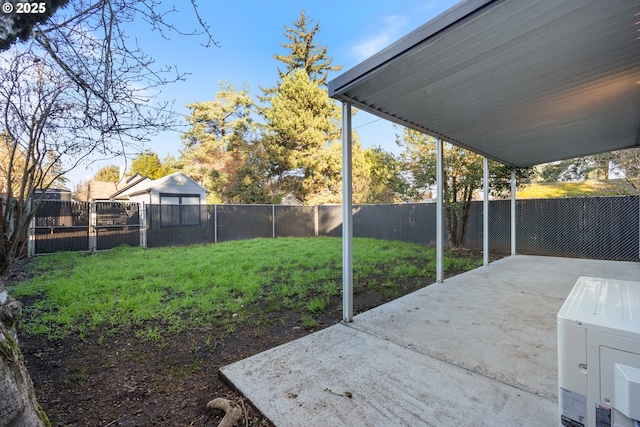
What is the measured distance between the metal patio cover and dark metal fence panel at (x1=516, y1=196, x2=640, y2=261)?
2132 millimetres

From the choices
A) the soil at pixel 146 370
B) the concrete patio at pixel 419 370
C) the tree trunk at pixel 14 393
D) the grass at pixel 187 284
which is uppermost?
the tree trunk at pixel 14 393

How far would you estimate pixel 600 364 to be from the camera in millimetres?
878

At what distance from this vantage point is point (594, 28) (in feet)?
6.23

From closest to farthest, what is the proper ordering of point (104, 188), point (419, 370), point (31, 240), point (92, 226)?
point (419, 370) < point (31, 240) < point (92, 226) < point (104, 188)

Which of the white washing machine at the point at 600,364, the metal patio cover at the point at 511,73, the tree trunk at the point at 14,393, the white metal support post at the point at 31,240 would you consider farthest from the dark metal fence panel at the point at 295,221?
the white washing machine at the point at 600,364

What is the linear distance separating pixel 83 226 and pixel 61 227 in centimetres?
41

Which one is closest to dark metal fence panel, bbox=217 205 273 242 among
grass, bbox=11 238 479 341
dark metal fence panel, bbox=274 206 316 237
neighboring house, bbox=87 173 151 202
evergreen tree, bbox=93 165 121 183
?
dark metal fence panel, bbox=274 206 316 237

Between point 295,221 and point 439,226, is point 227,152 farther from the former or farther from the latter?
point 439,226

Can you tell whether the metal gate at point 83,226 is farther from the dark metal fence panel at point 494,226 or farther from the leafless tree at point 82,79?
the dark metal fence panel at point 494,226

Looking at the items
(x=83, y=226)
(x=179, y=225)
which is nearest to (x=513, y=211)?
(x=179, y=225)

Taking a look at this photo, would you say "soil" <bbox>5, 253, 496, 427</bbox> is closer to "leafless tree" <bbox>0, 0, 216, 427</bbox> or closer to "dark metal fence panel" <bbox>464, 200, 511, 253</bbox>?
"leafless tree" <bbox>0, 0, 216, 427</bbox>

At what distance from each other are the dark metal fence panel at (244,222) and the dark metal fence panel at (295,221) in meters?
0.33

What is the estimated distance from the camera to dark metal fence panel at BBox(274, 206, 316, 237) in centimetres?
1058

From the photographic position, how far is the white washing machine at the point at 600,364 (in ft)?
2.70
